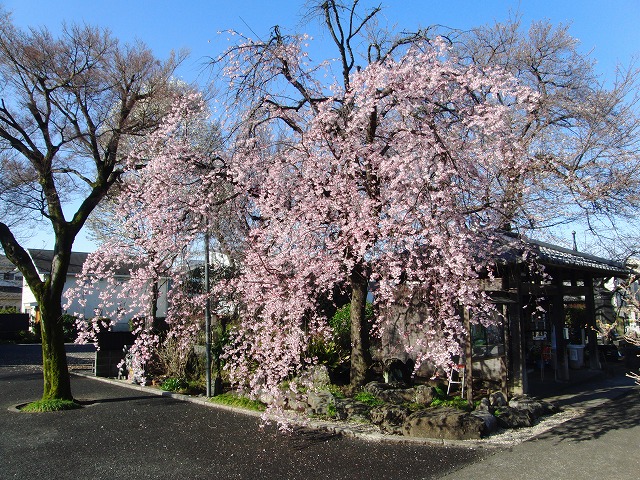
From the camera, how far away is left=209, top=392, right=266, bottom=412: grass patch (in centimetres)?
1009

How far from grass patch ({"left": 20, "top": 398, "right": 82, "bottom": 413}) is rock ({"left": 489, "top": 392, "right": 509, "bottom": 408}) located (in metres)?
8.55

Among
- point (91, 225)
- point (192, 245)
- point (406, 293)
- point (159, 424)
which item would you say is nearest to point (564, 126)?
point (406, 293)

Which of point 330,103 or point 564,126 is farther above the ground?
point 564,126

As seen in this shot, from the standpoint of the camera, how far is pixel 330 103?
8.62 metres

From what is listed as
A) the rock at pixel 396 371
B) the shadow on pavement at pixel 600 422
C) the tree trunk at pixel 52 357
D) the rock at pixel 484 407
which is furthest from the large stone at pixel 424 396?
the tree trunk at pixel 52 357

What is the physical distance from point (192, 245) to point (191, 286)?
4574 millimetres

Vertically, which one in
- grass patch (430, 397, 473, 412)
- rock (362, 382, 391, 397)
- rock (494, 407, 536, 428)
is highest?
rock (362, 382, 391, 397)

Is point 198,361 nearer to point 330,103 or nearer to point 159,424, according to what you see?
point 159,424

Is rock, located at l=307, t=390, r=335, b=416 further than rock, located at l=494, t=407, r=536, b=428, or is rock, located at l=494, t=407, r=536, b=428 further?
rock, located at l=307, t=390, r=335, b=416

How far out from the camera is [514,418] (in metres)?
8.27

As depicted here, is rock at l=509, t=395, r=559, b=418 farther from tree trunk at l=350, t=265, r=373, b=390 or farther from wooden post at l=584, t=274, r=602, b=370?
wooden post at l=584, t=274, r=602, b=370

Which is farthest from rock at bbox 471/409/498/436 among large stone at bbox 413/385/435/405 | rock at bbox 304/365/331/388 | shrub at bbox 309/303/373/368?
shrub at bbox 309/303/373/368

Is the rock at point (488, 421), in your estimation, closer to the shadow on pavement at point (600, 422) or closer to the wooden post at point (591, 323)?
the shadow on pavement at point (600, 422)

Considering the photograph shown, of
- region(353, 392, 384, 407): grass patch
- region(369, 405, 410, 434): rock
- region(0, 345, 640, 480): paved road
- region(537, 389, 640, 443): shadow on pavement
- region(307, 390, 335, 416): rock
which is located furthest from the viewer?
region(307, 390, 335, 416): rock
